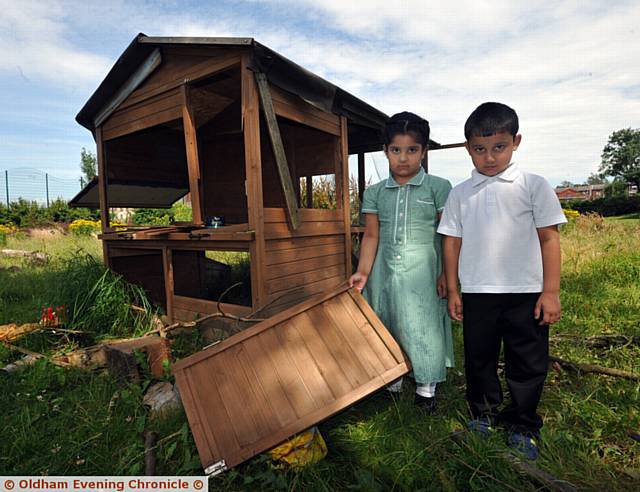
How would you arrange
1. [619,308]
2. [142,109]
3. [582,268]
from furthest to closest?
[582,268]
[142,109]
[619,308]

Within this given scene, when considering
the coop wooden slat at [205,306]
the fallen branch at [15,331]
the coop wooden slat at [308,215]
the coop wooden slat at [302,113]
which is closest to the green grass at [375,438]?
the fallen branch at [15,331]

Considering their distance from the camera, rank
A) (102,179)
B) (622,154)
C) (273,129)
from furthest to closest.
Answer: (622,154) → (102,179) → (273,129)

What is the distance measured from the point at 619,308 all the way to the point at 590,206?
102 feet

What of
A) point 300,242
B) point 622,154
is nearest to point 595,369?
point 300,242

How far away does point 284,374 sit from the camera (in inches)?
79.8

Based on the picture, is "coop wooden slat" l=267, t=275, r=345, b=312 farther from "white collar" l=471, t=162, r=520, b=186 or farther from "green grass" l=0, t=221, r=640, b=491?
"white collar" l=471, t=162, r=520, b=186

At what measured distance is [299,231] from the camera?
4191 mm

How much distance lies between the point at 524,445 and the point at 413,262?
112 cm

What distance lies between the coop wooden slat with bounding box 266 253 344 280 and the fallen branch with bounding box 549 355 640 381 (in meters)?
2.48

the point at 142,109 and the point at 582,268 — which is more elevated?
the point at 142,109

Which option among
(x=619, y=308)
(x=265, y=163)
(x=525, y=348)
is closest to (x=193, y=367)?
(x=525, y=348)

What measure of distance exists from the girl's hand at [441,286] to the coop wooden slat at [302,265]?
1.86 meters

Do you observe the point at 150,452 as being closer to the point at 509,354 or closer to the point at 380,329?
the point at 380,329

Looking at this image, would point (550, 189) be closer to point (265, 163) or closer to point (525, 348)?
point (525, 348)
